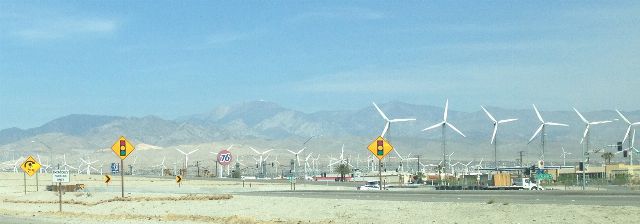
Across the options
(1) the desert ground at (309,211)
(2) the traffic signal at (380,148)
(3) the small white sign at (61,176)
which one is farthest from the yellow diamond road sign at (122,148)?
(2) the traffic signal at (380,148)

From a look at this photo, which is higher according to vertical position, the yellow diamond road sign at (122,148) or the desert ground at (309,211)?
the yellow diamond road sign at (122,148)

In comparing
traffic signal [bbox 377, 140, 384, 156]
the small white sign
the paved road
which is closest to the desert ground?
the paved road

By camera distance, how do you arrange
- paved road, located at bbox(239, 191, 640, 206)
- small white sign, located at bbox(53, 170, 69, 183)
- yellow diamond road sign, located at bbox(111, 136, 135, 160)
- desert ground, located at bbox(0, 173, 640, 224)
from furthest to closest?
yellow diamond road sign, located at bbox(111, 136, 135, 160) < small white sign, located at bbox(53, 170, 69, 183) < paved road, located at bbox(239, 191, 640, 206) < desert ground, located at bbox(0, 173, 640, 224)

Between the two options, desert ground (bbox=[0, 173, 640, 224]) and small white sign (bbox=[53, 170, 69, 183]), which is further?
small white sign (bbox=[53, 170, 69, 183])

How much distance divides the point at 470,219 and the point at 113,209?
79.6 ft

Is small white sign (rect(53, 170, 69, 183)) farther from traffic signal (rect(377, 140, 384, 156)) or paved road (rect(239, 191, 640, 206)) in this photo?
traffic signal (rect(377, 140, 384, 156))

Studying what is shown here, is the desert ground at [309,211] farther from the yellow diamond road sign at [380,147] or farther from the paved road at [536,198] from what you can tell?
the yellow diamond road sign at [380,147]

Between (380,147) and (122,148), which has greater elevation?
(122,148)

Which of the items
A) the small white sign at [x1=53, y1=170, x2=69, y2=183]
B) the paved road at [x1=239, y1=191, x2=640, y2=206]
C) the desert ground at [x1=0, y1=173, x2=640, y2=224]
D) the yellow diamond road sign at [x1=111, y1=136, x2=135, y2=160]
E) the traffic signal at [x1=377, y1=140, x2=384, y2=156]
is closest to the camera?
the desert ground at [x1=0, y1=173, x2=640, y2=224]

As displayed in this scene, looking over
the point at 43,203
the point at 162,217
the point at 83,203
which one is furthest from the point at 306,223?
the point at 43,203

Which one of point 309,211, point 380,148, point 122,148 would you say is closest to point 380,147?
point 380,148

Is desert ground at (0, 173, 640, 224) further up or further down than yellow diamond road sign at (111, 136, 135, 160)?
further down

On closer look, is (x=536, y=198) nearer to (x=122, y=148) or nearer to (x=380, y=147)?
(x=380, y=147)

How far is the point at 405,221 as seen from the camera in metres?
33.8
